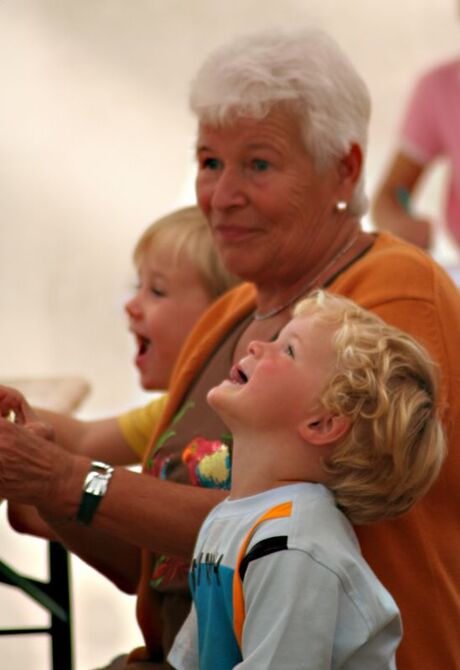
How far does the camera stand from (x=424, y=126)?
561 centimetres

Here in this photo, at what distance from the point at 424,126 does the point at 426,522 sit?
359 centimetres

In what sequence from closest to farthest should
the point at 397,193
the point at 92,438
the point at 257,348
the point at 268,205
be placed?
the point at 257,348 → the point at 268,205 → the point at 92,438 → the point at 397,193

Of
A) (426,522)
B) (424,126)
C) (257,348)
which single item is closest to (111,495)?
(257,348)

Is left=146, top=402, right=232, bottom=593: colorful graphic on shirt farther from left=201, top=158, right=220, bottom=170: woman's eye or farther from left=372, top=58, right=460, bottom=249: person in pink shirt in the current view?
left=372, top=58, right=460, bottom=249: person in pink shirt

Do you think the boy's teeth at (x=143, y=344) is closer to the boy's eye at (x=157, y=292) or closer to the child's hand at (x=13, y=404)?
the boy's eye at (x=157, y=292)

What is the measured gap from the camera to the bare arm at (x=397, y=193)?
5398mm

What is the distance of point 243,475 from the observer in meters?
2.06

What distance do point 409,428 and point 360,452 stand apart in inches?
2.8

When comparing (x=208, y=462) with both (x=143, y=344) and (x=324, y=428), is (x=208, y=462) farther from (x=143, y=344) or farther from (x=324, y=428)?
(x=143, y=344)

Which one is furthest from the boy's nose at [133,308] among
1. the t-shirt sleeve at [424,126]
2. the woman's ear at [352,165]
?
the t-shirt sleeve at [424,126]

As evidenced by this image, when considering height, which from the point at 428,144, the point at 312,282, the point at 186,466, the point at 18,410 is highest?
the point at 312,282

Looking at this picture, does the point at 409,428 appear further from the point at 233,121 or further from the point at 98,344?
the point at 98,344

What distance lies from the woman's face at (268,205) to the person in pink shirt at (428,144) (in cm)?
294

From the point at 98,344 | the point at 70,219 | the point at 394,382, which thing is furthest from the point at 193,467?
the point at 70,219
